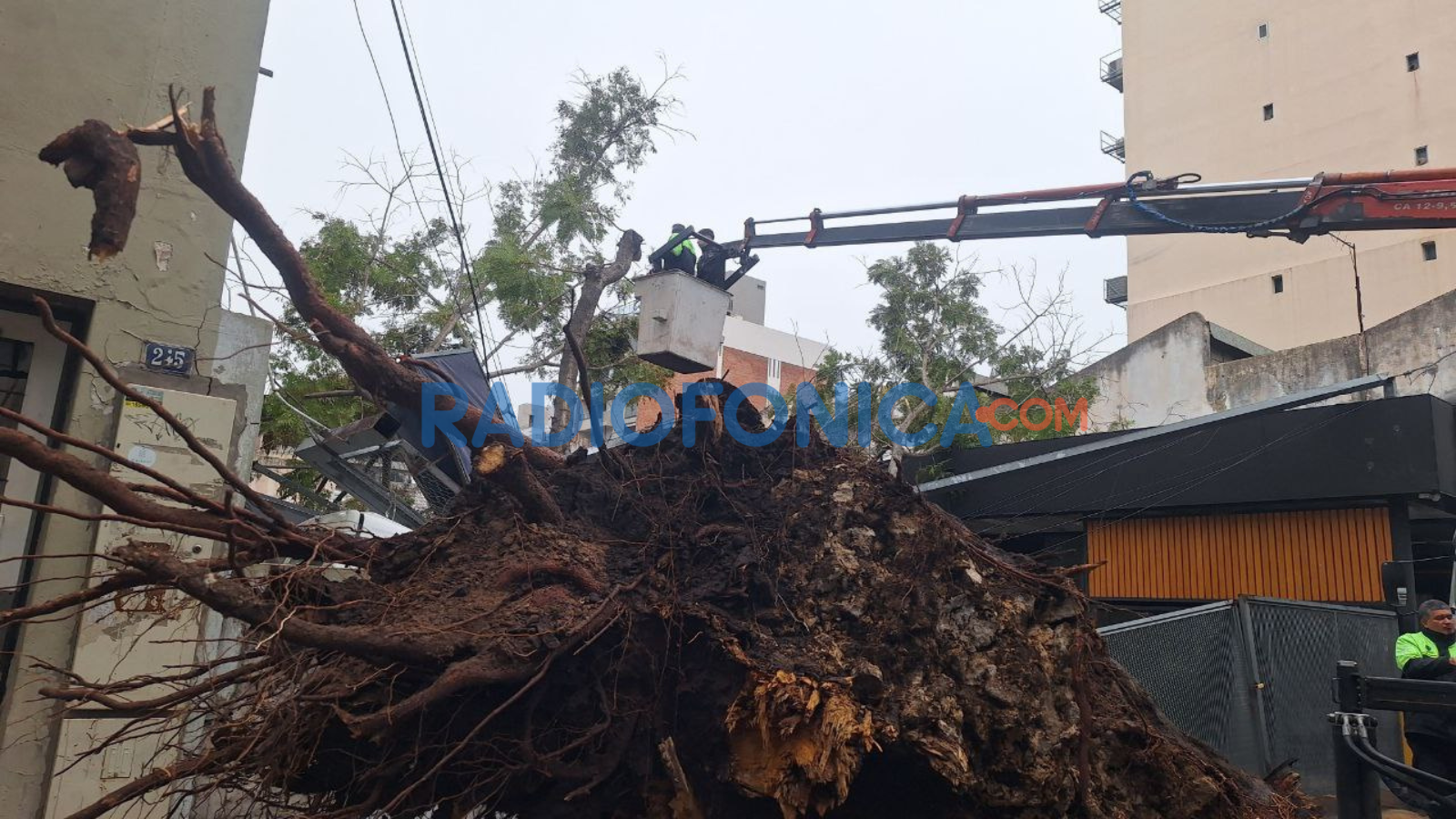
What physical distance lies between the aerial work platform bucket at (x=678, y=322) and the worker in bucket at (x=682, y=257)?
9.3 inches

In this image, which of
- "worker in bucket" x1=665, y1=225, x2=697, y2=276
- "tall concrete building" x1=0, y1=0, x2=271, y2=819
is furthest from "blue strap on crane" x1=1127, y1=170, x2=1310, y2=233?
"tall concrete building" x1=0, y1=0, x2=271, y2=819

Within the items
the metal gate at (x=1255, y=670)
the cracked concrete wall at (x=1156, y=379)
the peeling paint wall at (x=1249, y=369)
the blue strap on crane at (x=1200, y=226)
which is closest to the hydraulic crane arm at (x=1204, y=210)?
the blue strap on crane at (x=1200, y=226)

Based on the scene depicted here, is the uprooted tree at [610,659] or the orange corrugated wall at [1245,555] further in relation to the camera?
the orange corrugated wall at [1245,555]

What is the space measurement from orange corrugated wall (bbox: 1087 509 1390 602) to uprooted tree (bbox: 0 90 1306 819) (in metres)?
6.33

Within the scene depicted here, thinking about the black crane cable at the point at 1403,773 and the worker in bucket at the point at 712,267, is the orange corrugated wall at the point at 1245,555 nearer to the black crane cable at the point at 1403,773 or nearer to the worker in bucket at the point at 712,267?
the worker in bucket at the point at 712,267

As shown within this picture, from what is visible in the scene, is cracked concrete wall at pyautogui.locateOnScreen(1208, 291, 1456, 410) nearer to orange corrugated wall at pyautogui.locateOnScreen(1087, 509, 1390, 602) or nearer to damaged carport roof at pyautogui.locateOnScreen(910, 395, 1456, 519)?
damaged carport roof at pyautogui.locateOnScreen(910, 395, 1456, 519)

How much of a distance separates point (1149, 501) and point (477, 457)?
9.01m

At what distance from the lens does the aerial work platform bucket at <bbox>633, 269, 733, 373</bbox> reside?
263 inches


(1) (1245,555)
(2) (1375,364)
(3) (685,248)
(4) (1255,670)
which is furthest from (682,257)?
(2) (1375,364)

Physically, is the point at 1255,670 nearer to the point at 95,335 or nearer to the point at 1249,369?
the point at 95,335

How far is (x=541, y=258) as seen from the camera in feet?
49.3

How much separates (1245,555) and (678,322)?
7531 millimetres

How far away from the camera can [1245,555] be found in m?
10.5

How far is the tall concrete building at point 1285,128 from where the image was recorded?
900 inches
